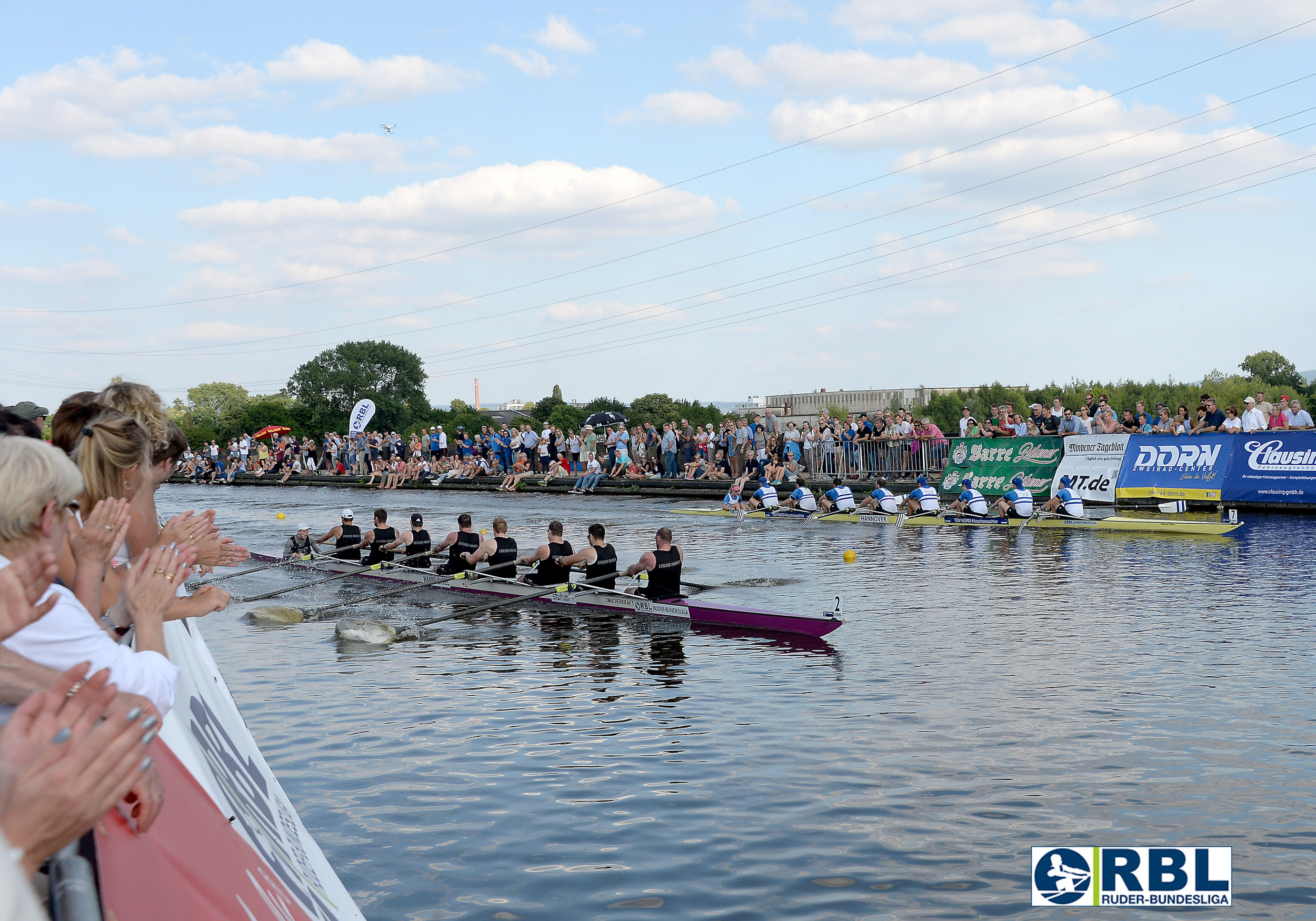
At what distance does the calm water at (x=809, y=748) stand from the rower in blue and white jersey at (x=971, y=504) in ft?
26.5

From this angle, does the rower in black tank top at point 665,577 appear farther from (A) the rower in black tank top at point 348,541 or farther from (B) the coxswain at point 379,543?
(A) the rower in black tank top at point 348,541

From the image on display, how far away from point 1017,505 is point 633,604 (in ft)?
39.6

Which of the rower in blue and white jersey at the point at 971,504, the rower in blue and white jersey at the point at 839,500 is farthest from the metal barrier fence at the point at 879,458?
the rower in blue and white jersey at the point at 971,504

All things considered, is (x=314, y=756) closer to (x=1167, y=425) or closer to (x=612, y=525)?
(x=612, y=525)

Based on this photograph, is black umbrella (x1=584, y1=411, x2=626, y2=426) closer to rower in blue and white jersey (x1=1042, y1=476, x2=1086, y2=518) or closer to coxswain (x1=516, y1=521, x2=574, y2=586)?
rower in blue and white jersey (x1=1042, y1=476, x2=1086, y2=518)

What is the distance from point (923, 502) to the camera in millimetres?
24453

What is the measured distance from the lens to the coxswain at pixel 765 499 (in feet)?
89.3

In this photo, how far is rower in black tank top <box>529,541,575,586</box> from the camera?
597 inches

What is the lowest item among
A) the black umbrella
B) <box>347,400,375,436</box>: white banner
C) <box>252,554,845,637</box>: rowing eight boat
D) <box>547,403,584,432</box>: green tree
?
<box>252,554,845,637</box>: rowing eight boat

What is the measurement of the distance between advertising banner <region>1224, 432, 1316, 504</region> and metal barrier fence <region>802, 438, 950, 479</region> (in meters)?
7.41

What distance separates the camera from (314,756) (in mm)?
8430

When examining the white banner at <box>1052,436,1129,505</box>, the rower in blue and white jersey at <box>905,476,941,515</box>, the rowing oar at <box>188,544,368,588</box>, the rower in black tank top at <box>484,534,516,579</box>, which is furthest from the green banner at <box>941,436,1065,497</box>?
the rowing oar at <box>188,544,368,588</box>

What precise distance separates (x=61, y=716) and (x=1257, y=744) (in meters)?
8.20

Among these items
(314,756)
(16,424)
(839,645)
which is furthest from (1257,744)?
(16,424)
